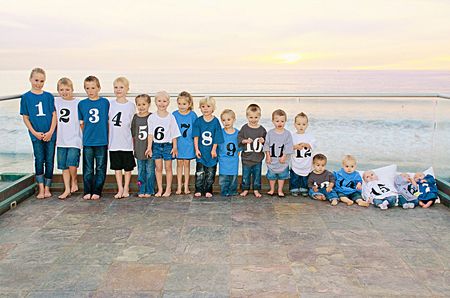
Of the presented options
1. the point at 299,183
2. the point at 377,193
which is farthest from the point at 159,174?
the point at 377,193

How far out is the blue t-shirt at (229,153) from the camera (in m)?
5.46

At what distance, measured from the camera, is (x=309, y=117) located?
230 inches

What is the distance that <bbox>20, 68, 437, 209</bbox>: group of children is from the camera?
17.2ft

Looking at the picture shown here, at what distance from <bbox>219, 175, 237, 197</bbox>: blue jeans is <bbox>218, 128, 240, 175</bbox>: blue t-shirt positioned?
0.20 ft

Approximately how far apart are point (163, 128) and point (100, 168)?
0.86 metres

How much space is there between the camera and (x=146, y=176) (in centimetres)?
546

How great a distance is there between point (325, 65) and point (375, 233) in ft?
73.9

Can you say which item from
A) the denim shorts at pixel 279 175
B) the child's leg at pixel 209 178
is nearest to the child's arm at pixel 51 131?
the child's leg at pixel 209 178

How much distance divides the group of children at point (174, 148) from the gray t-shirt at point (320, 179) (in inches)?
0.4

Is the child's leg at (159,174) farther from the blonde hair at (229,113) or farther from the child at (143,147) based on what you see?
the blonde hair at (229,113)

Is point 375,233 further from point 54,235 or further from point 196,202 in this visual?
point 54,235

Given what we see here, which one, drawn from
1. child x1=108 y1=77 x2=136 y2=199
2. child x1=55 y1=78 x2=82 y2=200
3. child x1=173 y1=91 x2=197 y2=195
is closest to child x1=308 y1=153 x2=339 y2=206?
child x1=173 y1=91 x2=197 y2=195

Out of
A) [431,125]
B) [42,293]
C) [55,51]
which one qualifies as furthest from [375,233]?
[55,51]

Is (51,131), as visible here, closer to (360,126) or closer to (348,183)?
(348,183)
